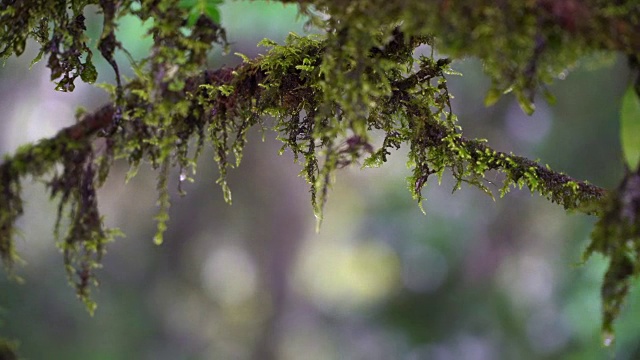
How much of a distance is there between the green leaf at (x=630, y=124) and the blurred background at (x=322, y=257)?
3971 mm

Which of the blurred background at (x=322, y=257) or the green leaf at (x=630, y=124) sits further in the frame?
the blurred background at (x=322, y=257)

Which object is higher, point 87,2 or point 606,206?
point 87,2

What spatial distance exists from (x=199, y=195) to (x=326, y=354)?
5.81 ft

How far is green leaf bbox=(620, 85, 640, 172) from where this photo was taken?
1.98 ft

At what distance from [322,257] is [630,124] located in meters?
4.87

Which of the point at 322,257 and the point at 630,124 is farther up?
the point at 322,257

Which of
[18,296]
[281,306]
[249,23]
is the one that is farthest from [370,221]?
[18,296]

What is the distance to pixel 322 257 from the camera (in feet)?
17.8

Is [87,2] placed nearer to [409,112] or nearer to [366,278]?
[409,112]

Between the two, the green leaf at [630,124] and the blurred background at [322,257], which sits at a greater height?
the blurred background at [322,257]

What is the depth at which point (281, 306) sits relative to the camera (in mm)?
5344

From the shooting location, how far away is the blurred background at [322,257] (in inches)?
183

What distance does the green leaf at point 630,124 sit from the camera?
1.98ft

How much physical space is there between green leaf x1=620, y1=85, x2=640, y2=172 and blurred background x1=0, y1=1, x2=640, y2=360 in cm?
397
